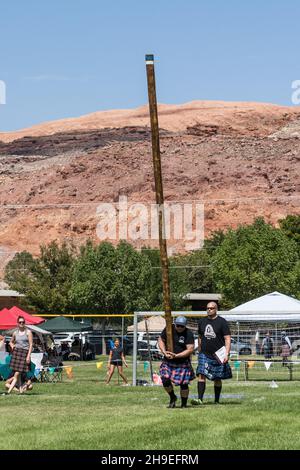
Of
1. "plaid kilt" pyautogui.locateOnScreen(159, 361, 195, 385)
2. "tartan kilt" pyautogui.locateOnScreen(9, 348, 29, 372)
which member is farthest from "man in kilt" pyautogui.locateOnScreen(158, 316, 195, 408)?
"tartan kilt" pyautogui.locateOnScreen(9, 348, 29, 372)

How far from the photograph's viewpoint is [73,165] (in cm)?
14250

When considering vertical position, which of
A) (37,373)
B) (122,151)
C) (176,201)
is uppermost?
(122,151)

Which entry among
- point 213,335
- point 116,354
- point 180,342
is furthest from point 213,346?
point 116,354

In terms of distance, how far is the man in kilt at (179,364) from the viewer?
1398 cm

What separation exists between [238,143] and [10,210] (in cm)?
3613

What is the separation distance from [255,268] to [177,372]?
51398mm

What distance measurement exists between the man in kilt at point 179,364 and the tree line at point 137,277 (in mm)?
49345

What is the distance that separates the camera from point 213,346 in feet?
48.0

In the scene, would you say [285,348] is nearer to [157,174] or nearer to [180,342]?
[157,174]

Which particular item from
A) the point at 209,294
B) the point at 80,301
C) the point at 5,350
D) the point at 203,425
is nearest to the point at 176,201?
the point at 209,294

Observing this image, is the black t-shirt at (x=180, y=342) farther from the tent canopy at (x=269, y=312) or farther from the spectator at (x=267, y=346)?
the spectator at (x=267, y=346)

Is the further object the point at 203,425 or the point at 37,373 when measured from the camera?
the point at 37,373
